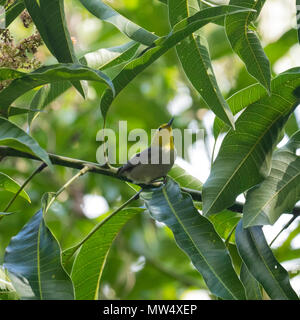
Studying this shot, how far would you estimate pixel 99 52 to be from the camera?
1.87 metres

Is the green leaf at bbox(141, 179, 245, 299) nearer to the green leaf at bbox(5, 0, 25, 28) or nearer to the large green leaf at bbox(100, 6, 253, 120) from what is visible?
the large green leaf at bbox(100, 6, 253, 120)

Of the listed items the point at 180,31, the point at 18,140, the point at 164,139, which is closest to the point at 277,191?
the point at 180,31

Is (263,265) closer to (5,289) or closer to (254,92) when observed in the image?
(254,92)

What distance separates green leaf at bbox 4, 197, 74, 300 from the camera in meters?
1.34

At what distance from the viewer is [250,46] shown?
1.66 m

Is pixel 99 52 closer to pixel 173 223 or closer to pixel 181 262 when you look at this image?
pixel 173 223

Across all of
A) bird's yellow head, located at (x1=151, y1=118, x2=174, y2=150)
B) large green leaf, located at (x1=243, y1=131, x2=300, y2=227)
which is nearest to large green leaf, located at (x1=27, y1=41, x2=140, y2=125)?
large green leaf, located at (x1=243, y1=131, x2=300, y2=227)

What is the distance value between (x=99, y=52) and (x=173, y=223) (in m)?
0.66

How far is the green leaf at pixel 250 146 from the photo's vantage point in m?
1.71

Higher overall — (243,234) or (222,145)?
(222,145)

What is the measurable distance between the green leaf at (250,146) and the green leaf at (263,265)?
0.38 ft

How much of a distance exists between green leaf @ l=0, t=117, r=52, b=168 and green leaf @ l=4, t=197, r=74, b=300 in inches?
9.0

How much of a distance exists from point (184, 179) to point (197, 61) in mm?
499
